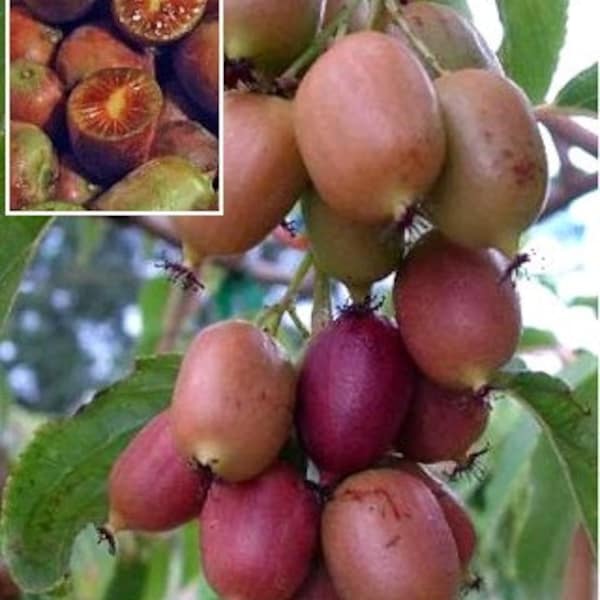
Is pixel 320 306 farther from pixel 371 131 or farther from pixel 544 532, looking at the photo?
pixel 544 532

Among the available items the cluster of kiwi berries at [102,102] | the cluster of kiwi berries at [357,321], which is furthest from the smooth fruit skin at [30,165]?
the cluster of kiwi berries at [357,321]

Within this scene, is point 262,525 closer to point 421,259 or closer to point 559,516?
point 421,259

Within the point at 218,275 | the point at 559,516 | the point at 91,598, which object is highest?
the point at 559,516

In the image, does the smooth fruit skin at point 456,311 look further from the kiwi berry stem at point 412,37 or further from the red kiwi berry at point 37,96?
the red kiwi berry at point 37,96

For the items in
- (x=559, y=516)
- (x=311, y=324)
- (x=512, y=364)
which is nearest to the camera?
(x=311, y=324)

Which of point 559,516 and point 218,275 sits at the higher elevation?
point 559,516

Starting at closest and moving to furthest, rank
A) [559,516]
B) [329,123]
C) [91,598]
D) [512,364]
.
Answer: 1. [329,123]
2. [512,364]
3. [559,516]
4. [91,598]

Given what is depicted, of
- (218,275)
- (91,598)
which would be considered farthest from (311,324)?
(91,598)
